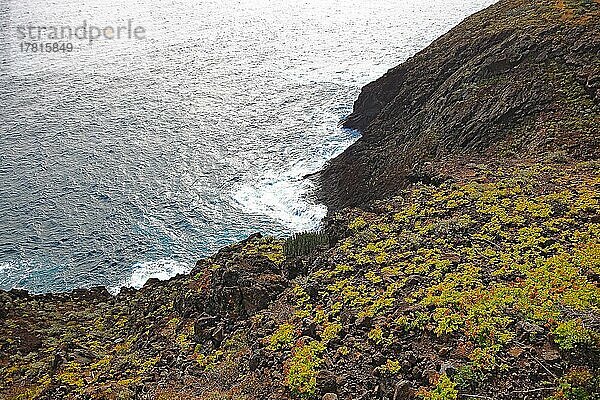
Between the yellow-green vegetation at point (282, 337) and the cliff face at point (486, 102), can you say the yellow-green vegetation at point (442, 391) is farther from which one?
the cliff face at point (486, 102)

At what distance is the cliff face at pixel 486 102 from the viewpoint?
837 inches

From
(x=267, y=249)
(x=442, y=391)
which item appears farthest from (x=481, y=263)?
(x=267, y=249)

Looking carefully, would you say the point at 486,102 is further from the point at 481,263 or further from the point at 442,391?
the point at 442,391

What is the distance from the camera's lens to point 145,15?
76.8 m

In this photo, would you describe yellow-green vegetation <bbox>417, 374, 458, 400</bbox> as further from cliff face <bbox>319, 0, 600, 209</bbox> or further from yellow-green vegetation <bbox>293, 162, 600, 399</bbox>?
cliff face <bbox>319, 0, 600, 209</bbox>

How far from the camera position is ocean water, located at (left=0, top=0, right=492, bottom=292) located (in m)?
31.2

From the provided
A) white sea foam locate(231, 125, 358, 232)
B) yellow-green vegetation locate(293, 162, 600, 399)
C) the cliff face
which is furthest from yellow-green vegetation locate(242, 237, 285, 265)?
white sea foam locate(231, 125, 358, 232)

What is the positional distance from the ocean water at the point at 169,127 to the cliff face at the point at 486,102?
5140 millimetres

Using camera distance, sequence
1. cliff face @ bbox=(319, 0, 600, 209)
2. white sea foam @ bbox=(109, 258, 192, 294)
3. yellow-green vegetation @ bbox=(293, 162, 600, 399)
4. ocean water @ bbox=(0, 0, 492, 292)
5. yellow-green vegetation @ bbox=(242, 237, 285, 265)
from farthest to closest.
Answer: ocean water @ bbox=(0, 0, 492, 292) → white sea foam @ bbox=(109, 258, 192, 294) → cliff face @ bbox=(319, 0, 600, 209) → yellow-green vegetation @ bbox=(242, 237, 285, 265) → yellow-green vegetation @ bbox=(293, 162, 600, 399)

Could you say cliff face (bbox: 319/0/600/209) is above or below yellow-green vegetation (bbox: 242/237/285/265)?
above

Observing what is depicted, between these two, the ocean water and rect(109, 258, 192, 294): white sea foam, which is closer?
rect(109, 258, 192, 294): white sea foam

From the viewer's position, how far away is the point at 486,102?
25.6m

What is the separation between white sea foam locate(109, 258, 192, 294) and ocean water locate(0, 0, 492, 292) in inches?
4.1

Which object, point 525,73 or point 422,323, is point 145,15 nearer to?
point 525,73
